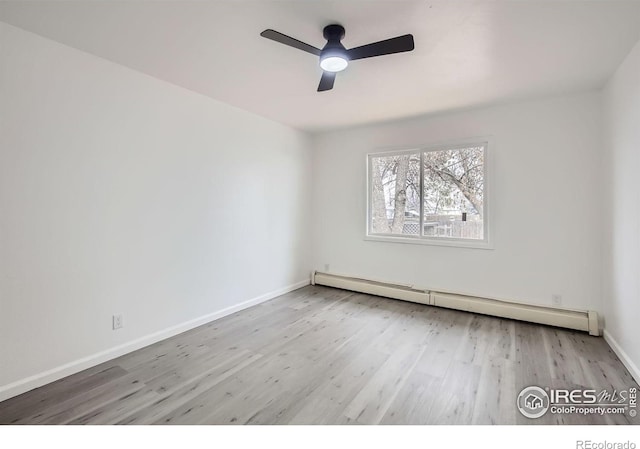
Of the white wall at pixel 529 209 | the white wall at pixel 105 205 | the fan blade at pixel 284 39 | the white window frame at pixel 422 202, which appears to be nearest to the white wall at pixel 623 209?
the white wall at pixel 529 209

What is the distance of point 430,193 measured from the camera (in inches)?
166

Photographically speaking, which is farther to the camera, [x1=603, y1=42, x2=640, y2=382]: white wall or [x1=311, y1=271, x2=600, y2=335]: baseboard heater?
[x1=311, y1=271, x2=600, y2=335]: baseboard heater

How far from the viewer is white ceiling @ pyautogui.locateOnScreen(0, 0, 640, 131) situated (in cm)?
189

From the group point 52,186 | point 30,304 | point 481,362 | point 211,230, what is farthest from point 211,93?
point 481,362

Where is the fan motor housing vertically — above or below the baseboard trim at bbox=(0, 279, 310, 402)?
above

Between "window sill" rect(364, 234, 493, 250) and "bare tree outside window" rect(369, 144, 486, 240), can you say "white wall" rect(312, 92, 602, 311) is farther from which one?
"bare tree outside window" rect(369, 144, 486, 240)

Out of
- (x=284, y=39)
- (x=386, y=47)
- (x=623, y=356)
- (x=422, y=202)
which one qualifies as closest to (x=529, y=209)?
(x=422, y=202)

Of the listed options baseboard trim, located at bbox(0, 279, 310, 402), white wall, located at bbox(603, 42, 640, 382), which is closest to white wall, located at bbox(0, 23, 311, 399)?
baseboard trim, located at bbox(0, 279, 310, 402)

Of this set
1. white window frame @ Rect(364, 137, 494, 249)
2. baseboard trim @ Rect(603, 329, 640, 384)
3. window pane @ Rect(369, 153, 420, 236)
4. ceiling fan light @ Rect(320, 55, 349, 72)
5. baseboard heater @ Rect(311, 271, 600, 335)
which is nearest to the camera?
ceiling fan light @ Rect(320, 55, 349, 72)

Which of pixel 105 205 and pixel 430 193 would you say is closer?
pixel 105 205

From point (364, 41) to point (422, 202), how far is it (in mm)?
2530

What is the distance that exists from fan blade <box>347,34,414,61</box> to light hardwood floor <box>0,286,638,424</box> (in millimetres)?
2336

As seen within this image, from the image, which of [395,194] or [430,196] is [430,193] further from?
[395,194]
